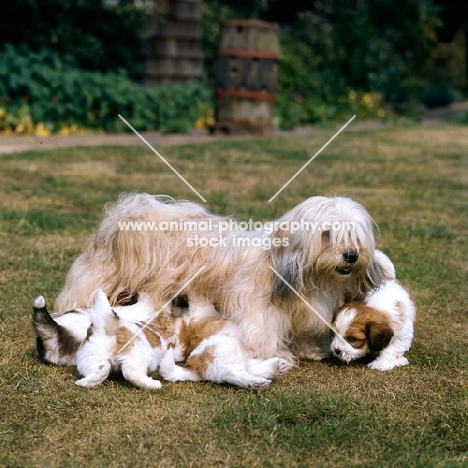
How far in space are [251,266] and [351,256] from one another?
2.14 feet

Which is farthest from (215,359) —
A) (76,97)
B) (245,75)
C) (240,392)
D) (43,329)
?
(245,75)

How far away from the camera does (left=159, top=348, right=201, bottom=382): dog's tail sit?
4.43 metres

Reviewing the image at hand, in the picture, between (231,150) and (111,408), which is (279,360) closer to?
(111,408)

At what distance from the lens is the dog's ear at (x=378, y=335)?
4.61 metres

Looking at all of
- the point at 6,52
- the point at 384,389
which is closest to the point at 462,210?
the point at 384,389

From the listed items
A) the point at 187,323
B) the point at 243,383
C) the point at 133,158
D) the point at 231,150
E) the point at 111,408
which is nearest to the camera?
the point at 111,408

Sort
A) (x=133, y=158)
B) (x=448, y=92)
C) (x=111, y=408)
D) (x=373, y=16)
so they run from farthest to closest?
(x=448, y=92) → (x=373, y=16) → (x=133, y=158) → (x=111, y=408)

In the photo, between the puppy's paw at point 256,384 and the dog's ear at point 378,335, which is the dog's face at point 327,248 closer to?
the dog's ear at point 378,335

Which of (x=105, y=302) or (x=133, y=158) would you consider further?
(x=133, y=158)

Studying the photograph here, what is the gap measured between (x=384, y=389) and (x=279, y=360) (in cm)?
58

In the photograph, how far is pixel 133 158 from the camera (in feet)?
36.7

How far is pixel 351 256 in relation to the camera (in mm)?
4387

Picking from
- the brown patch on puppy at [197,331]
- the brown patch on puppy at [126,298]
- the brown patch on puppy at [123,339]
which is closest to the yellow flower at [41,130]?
the brown patch on puppy at [126,298]

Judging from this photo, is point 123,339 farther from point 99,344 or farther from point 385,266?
point 385,266
